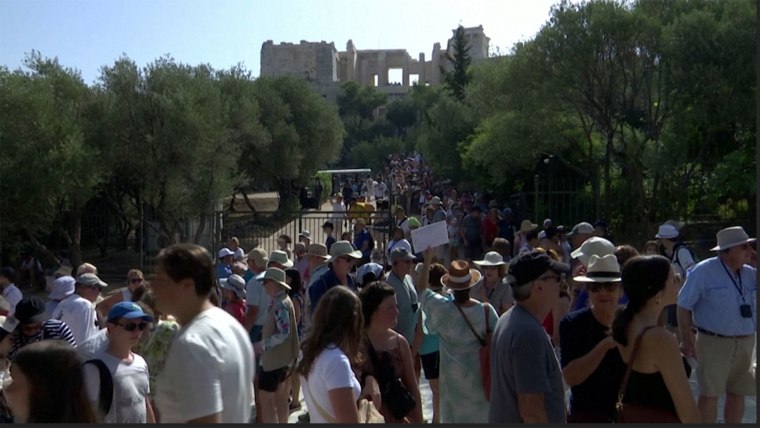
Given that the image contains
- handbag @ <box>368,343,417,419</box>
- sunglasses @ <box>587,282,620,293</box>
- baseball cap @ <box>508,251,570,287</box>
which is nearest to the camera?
baseball cap @ <box>508,251,570,287</box>

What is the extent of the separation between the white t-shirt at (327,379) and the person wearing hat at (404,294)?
270 cm

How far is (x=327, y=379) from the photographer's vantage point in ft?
13.1

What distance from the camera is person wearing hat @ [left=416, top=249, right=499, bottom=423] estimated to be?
5305mm

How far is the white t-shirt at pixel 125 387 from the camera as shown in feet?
13.5

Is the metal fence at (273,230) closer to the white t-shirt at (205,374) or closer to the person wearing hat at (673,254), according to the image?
the person wearing hat at (673,254)

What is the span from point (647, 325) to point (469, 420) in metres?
1.80

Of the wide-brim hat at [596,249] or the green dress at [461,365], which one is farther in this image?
the green dress at [461,365]

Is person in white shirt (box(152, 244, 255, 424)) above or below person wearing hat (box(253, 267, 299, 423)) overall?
above

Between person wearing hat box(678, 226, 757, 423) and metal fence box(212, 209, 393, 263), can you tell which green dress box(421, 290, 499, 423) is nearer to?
person wearing hat box(678, 226, 757, 423)

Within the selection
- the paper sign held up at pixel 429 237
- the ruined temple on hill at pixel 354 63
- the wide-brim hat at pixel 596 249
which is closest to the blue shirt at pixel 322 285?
the paper sign held up at pixel 429 237

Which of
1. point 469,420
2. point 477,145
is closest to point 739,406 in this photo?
Answer: point 469,420

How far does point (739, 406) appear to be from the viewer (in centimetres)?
643

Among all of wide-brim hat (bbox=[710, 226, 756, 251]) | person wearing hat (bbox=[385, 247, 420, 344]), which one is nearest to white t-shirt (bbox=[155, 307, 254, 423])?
person wearing hat (bbox=[385, 247, 420, 344])

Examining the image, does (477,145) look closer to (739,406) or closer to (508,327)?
(739,406)
